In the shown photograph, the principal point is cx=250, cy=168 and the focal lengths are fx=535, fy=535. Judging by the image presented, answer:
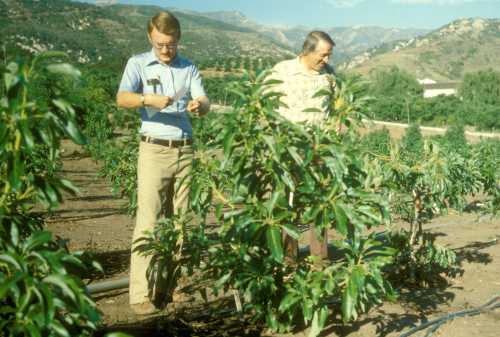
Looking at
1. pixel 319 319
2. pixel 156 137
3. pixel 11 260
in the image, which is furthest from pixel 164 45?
pixel 11 260

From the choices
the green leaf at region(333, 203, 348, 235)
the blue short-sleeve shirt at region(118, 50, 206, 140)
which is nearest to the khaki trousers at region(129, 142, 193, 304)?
the blue short-sleeve shirt at region(118, 50, 206, 140)

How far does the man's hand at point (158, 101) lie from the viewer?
2922mm

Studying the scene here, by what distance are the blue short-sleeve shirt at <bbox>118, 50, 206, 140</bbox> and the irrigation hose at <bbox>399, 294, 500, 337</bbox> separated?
1.83m

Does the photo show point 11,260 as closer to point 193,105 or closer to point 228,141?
point 228,141

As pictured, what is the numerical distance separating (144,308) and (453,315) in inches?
78.4

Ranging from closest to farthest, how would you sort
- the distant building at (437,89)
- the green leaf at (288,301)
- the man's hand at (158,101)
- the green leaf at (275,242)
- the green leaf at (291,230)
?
the green leaf at (275,242) < the green leaf at (291,230) < the green leaf at (288,301) < the man's hand at (158,101) < the distant building at (437,89)

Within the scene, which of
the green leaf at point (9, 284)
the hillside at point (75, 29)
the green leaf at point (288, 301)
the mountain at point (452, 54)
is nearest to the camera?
the green leaf at point (9, 284)

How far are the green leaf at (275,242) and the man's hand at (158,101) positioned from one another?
41.0 inches

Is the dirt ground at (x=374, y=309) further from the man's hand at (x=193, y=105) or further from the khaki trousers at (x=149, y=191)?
the man's hand at (x=193, y=105)

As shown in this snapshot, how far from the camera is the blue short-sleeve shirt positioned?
3176 millimetres

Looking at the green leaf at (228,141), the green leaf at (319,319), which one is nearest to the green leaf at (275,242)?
the green leaf at (228,141)

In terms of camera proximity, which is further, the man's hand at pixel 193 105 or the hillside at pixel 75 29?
the hillside at pixel 75 29

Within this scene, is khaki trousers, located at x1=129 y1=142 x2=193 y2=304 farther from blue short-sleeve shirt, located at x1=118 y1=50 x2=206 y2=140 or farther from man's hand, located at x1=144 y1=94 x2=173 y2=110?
man's hand, located at x1=144 y1=94 x2=173 y2=110

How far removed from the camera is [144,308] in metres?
3.24
